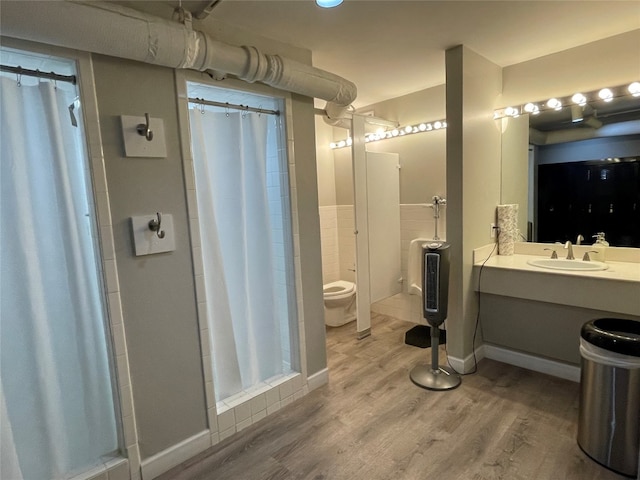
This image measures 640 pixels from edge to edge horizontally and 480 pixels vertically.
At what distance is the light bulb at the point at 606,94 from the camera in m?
2.41

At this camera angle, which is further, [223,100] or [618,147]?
[618,147]

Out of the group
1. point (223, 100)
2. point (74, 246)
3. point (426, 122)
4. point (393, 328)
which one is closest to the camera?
point (74, 246)

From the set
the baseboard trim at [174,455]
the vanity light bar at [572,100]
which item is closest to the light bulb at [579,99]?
the vanity light bar at [572,100]

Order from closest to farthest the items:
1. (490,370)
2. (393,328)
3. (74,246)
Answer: (74,246) < (490,370) < (393,328)

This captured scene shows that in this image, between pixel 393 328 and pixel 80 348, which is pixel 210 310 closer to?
pixel 80 348

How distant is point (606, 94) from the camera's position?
2420mm

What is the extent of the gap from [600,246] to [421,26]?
2029mm

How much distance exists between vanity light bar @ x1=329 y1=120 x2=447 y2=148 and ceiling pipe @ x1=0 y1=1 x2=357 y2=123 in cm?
144

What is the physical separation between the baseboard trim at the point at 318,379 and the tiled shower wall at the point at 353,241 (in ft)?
4.74

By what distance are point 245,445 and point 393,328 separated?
203 cm

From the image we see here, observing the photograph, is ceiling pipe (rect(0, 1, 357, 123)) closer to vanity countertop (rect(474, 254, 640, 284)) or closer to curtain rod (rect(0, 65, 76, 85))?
curtain rod (rect(0, 65, 76, 85))

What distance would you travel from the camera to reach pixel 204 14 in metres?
1.77

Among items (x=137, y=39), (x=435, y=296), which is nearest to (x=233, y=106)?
(x=137, y=39)

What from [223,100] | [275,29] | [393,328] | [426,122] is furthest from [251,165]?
[393,328]
